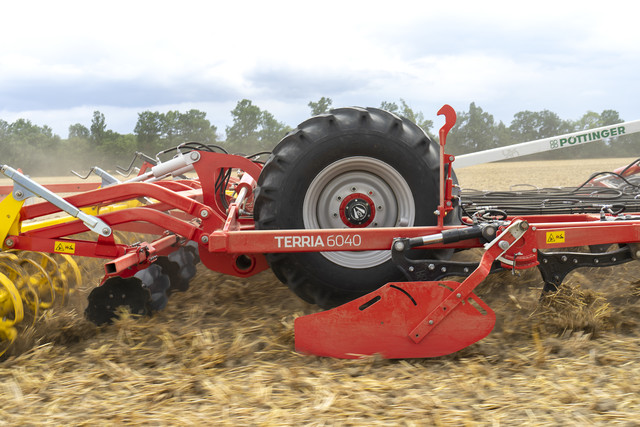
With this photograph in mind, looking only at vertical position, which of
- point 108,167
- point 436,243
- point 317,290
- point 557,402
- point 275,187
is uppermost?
point 108,167

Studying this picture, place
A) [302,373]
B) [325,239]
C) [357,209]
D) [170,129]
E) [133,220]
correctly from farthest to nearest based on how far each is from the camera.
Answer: [170,129] → [133,220] → [357,209] → [325,239] → [302,373]

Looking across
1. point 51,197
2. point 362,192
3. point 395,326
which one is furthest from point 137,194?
point 395,326

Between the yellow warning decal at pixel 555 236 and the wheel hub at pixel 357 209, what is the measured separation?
1159 mm

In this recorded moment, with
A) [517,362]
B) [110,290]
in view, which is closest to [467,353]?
[517,362]

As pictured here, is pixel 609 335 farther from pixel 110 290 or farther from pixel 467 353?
pixel 110 290

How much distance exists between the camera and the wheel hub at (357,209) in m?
3.88

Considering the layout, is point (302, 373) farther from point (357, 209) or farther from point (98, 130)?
point (98, 130)

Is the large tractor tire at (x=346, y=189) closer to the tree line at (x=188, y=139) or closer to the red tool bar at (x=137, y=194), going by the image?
the red tool bar at (x=137, y=194)

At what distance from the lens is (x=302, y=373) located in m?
3.10

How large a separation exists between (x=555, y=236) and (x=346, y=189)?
4.63 feet

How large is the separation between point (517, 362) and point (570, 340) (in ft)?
1.57

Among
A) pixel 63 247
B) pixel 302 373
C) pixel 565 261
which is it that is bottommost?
pixel 302 373

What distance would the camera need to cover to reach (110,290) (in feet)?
13.3

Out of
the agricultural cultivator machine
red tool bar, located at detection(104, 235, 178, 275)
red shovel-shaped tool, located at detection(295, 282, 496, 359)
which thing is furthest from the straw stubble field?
red tool bar, located at detection(104, 235, 178, 275)
